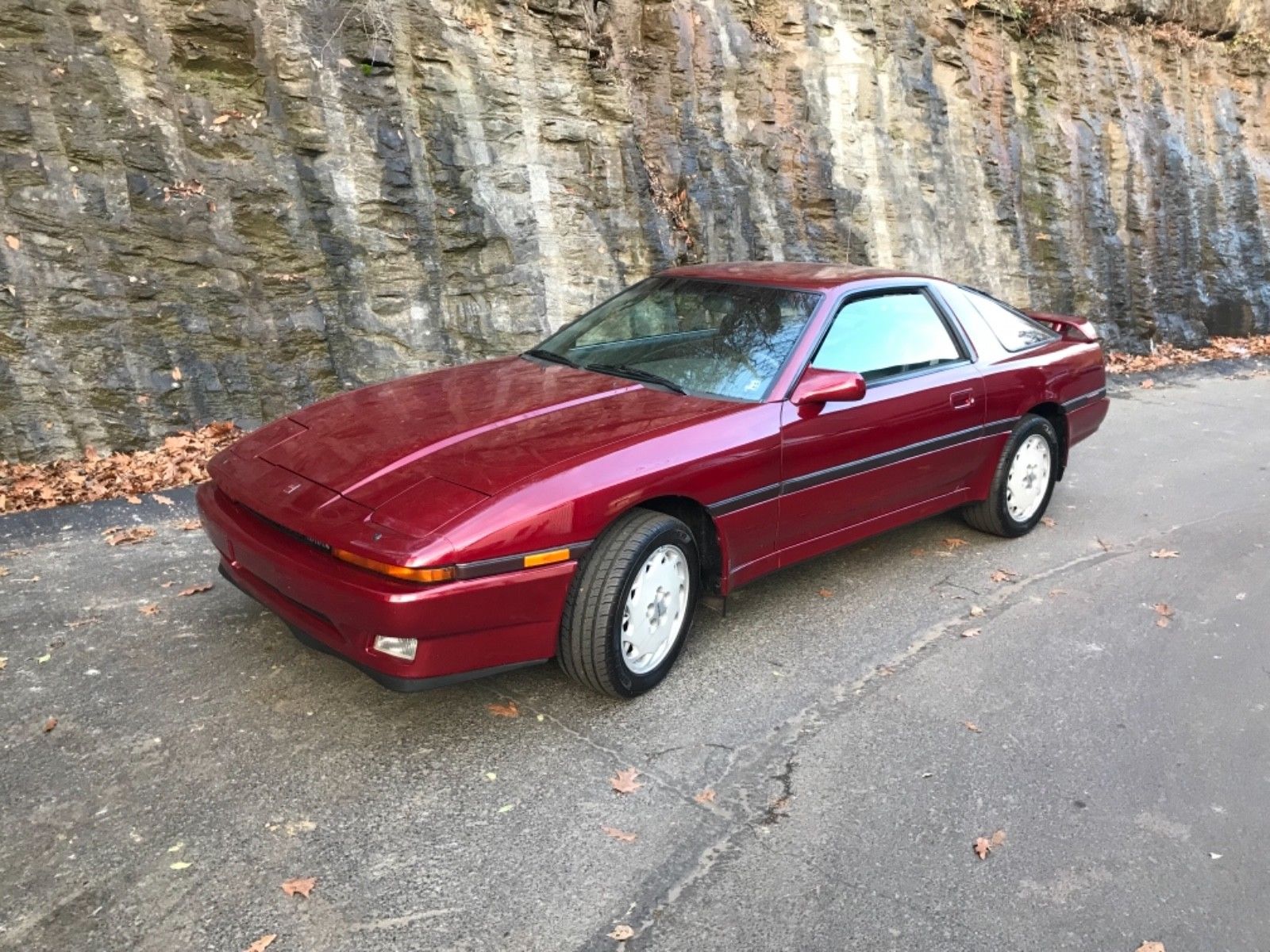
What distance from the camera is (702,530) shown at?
13.1 feet

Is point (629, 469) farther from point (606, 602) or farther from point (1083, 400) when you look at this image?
point (1083, 400)

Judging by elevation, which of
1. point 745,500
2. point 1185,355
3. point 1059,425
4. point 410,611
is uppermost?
point 410,611

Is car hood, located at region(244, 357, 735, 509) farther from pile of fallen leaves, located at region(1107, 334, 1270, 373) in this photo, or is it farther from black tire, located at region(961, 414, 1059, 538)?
pile of fallen leaves, located at region(1107, 334, 1270, 373)

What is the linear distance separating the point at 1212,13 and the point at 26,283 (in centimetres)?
1678

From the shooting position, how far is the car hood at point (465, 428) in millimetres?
3510

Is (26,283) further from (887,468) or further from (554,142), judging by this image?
(887,468)

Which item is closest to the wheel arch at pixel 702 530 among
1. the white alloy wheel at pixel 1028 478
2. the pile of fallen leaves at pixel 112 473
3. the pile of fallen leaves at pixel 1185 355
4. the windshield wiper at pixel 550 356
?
the windshield wiper at pixel 550 356

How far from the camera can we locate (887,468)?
185 inches

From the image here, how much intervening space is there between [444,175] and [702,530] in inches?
197

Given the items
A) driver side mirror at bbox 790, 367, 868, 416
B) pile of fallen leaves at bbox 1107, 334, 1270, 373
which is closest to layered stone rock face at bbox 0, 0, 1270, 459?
pile of fallen leaves at bbox 1107, 334, 1270, 373

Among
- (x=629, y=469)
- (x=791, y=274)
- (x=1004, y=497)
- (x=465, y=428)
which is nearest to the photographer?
(x=629, y=469)

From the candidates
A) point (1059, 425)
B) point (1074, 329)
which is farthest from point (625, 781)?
point (1074, 329)

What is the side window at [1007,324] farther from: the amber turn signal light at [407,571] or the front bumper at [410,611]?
the amber turn signal light at [407,571]

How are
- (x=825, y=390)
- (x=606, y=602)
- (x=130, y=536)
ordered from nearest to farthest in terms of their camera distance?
1. (x=606, y=602)
2. (x=825, y=390)
3. (x=130, y=536)
